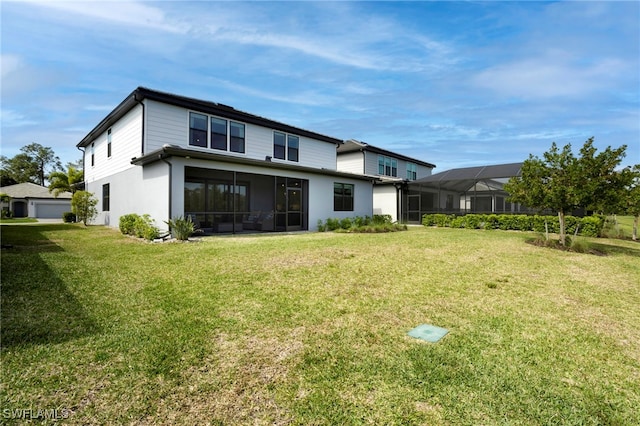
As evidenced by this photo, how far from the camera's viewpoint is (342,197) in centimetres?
1753

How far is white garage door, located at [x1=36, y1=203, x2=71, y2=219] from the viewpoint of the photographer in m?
32.4

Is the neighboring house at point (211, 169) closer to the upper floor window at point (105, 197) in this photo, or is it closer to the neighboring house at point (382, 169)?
the upper floor window at point (105, 197)

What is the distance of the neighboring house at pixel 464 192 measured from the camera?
731 inches

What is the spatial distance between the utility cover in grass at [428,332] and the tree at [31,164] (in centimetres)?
6281

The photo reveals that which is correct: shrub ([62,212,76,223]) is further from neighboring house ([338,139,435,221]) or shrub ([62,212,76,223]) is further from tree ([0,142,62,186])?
tree ([0,142,62,186])

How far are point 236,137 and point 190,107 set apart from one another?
2.42 m

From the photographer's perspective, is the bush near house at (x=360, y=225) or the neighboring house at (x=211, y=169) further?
the bush near house at (x=360, y=225)

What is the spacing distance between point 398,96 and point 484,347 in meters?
30.3

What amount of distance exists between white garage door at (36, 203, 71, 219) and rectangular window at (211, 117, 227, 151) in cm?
2918

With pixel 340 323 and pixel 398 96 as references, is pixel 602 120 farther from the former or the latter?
pixel 340 323

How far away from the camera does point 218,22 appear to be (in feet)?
32.8

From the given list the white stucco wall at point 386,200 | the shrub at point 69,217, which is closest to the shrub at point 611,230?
the white stucco wall at point 386,200

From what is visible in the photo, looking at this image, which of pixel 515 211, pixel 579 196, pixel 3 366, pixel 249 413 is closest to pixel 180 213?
pixel 3 366

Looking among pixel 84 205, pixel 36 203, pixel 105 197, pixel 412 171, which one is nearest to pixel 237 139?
pixel 105 197
